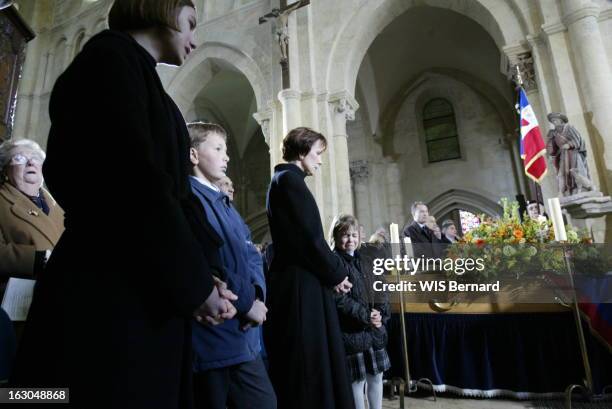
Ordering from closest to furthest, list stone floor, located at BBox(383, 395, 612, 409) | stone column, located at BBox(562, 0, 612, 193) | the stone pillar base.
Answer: stone floor, located at BBox(383, 395, 612, 409), the stone pillar base, stone column, located at BBox(562, 0, 612, 193)

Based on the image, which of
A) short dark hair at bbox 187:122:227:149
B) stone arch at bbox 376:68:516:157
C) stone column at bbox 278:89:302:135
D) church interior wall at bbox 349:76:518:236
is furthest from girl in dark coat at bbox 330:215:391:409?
stone arch at bbox 376:68:516:157

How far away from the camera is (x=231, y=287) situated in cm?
113

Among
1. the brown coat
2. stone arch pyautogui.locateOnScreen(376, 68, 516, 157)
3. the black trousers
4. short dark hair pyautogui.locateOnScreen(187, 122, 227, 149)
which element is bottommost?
the black trousers

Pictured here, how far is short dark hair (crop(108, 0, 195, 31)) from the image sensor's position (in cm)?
91

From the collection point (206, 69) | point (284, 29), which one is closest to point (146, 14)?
point (284, 29)

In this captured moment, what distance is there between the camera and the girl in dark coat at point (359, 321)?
214 cm

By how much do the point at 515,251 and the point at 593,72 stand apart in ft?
13.2

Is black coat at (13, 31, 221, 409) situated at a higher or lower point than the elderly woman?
lower

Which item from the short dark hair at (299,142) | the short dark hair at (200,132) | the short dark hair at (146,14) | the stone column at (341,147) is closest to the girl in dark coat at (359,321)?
the short dark hair at (299,142)

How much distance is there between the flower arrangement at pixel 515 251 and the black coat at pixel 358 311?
0.99 meters

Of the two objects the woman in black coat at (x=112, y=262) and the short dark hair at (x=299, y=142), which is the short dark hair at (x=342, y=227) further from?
the woman in black coat at (x=112, y=262)

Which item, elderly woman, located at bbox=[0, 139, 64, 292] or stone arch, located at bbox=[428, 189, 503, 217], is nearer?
elderly woman, located at bbox=[0, 139, 64, 292]

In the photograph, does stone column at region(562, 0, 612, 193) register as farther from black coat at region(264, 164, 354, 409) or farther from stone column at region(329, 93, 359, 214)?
black coat at region(264, 164, 354, 409)

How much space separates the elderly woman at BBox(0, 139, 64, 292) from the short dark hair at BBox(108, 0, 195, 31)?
1023 millimetres
